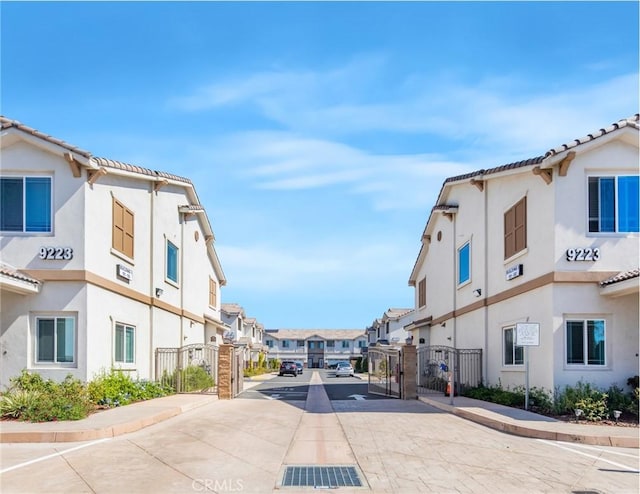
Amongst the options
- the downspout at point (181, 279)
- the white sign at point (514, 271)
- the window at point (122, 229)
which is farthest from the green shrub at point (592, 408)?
the downspout at point (181, 279)

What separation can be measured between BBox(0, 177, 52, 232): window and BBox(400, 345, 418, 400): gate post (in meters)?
13.2

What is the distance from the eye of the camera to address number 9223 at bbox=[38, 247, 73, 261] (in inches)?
690

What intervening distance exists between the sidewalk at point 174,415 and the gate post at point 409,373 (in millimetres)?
6304

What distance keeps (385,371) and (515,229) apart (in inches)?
424

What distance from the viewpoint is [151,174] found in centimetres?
2322

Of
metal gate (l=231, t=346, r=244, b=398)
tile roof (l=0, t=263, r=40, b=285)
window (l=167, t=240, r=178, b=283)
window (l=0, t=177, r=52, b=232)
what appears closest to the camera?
tile roof (l=0, t=263, r=40, b=285)

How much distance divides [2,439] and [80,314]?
5381 mm

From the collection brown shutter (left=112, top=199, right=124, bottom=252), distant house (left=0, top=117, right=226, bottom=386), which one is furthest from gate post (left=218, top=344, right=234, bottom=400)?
brown shutter (left=112, top=199, right=124, bottom=252)

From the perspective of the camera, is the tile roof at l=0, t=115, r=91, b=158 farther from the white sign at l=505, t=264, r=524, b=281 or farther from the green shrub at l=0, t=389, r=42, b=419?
the white sign at l=505, t=264, r=524, b=281

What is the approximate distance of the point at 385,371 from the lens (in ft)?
95.7

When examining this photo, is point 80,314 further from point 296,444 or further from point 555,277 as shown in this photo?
point 555,277

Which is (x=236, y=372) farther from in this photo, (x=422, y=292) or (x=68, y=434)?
(x=422, y=292)

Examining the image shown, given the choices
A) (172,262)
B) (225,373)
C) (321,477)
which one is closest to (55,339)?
(225,373)
